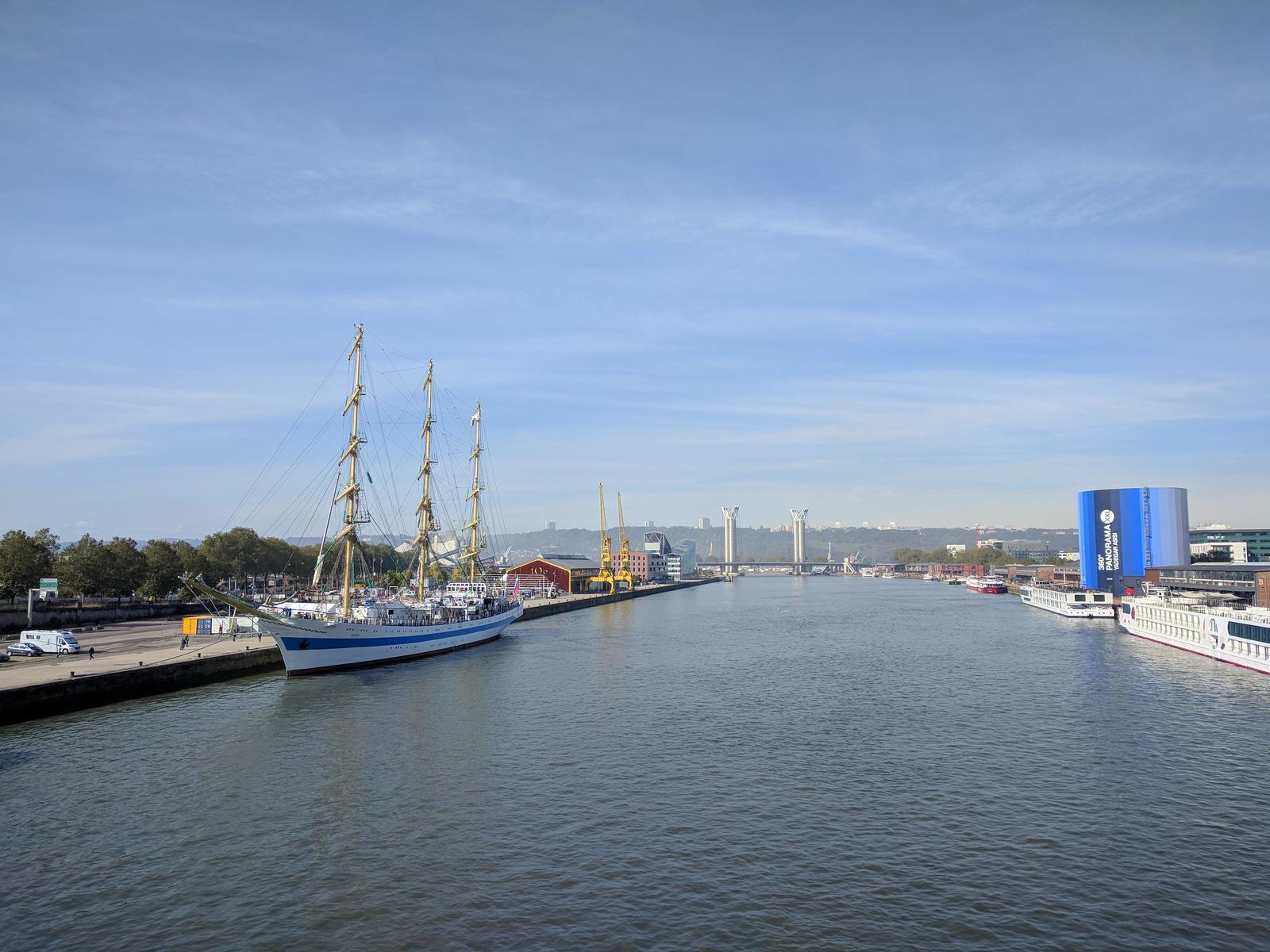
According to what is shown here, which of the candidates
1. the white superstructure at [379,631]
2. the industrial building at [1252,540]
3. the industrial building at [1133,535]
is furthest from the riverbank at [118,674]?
the industrial building at [1252,540]

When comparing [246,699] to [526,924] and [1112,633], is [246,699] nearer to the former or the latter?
[526,924]

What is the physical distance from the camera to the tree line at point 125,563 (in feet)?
273

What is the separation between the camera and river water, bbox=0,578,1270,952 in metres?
19.2

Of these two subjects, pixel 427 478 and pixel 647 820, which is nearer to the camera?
pixel 647 820

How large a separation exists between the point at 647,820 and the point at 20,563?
281 ft

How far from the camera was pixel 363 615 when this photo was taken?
64.9m

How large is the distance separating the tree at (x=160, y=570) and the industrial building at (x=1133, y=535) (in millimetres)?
139075

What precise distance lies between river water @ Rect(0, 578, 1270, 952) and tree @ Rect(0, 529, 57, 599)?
49542mm

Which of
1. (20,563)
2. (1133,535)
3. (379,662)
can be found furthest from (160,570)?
(1133,535)

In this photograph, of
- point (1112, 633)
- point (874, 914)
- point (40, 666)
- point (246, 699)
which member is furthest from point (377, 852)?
point (1112, 633)

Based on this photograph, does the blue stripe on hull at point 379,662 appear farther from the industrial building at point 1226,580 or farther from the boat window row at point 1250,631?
the industrial building at point 1226,580

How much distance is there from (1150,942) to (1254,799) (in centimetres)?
1404

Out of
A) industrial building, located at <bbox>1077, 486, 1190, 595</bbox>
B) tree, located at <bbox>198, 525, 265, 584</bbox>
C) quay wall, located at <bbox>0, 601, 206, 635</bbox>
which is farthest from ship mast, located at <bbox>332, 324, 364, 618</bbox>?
industrial building, located at <bbox>1077, 486, 1190, 595</bbox>

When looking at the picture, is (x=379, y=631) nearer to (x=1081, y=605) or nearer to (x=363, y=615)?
(x=363, y=615)
